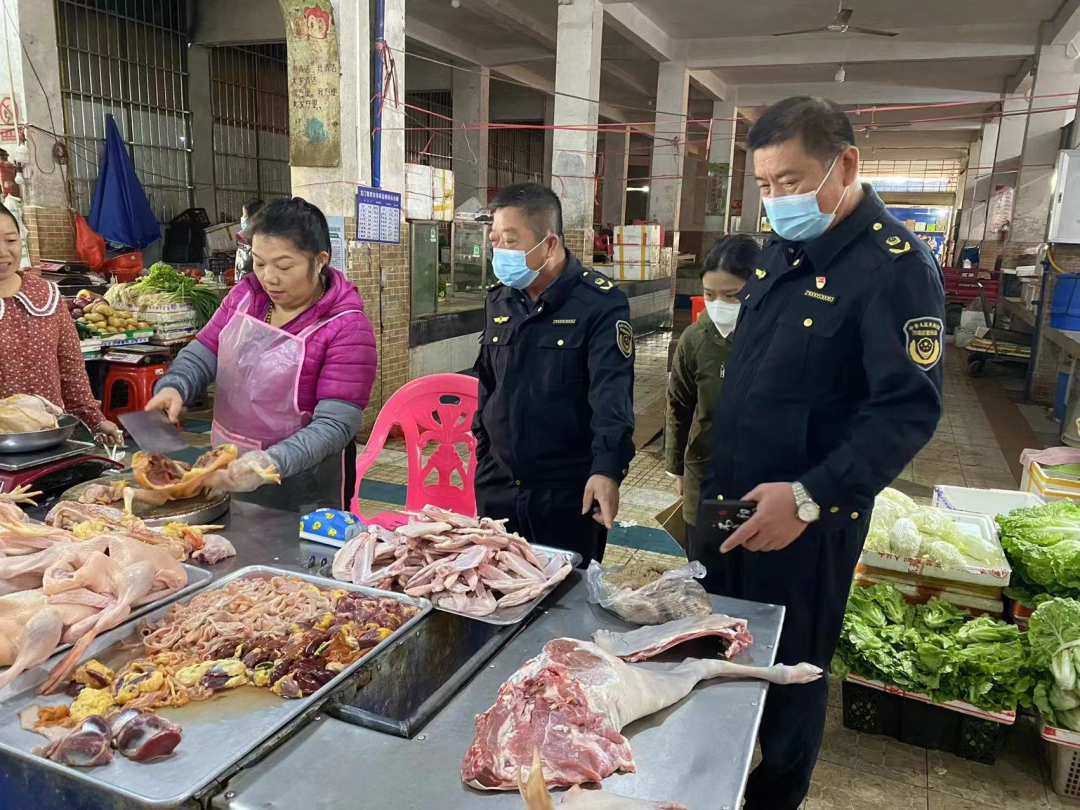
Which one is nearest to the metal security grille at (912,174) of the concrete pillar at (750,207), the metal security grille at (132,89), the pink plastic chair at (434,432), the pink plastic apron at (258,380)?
the concrete pillar at (750,207)

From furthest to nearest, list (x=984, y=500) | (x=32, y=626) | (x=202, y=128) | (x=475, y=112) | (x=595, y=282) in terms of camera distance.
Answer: (x=475, y=112), (x=202, y=128), (x=984, y=500), (x=595, y=282), (x=32, y=626)

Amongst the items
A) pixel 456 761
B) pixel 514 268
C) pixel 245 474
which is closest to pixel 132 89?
pixel 514 268

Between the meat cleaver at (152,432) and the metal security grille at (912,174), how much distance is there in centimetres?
3133

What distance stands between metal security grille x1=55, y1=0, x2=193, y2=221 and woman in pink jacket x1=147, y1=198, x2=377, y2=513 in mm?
10407

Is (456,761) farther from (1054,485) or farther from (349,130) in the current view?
(349,130)

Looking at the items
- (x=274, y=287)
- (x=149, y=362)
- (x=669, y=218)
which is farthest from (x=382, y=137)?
(x=669, y=218)

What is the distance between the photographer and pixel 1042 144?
1180 cm

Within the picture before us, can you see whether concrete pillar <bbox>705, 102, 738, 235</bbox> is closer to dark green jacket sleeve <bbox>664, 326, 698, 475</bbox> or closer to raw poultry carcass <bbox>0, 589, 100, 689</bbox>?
dark green jacket sleeve <bbox>664, 326, 698, 475</bbox>

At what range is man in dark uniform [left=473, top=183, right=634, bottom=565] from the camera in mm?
2598

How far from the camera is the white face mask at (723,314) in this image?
3199 mm

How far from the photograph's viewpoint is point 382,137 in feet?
21.4

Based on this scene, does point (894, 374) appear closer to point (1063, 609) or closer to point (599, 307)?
point (599, 307)

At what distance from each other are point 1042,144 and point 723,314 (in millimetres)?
11543

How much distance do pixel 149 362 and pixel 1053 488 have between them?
21.8 feet
